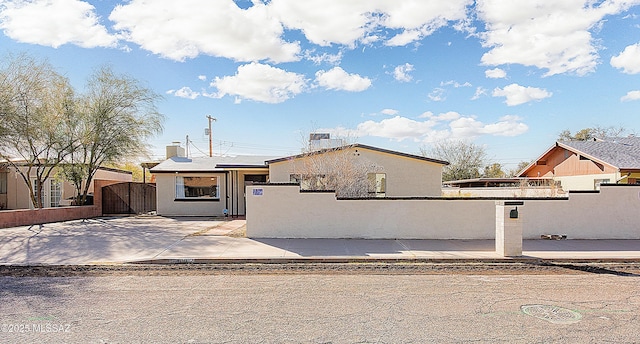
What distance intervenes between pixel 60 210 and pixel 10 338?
634 inches

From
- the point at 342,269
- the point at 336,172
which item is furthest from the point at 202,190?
the point at 342,269

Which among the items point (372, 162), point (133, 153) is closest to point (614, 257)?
point (372, 162)

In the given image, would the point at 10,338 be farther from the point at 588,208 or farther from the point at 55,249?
the point at 588,208

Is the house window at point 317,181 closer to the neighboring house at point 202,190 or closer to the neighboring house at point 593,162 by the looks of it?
the neighboring house at point 202,190

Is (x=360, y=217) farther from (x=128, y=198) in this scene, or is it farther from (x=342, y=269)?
(x=128, y=198)

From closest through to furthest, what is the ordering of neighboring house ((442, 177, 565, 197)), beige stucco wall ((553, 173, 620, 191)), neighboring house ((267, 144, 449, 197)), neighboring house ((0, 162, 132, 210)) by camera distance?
neighboring house ((267, 144, 449, 197)) < neighboring house ((442, 177, 565, 197)) < beige stucco wall ((553, 173, 620, 191)) < neighboring house ((0, 162, 132, 210))

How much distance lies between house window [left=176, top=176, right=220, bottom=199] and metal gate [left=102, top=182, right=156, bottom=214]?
115 inches

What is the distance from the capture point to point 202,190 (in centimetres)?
2094

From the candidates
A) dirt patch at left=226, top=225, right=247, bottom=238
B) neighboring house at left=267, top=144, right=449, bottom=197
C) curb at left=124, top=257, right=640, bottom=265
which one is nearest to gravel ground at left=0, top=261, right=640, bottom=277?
curb at left=124, top=257, right=640, bottom=265

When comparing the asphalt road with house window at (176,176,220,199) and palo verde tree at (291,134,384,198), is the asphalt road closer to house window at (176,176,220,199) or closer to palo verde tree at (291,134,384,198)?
palo verde tree at (291,134,384,198)

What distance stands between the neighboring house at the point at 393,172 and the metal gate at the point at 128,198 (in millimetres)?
8899

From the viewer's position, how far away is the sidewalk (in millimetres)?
9570

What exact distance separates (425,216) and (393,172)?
559 centimetres

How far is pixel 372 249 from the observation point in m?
10.7
